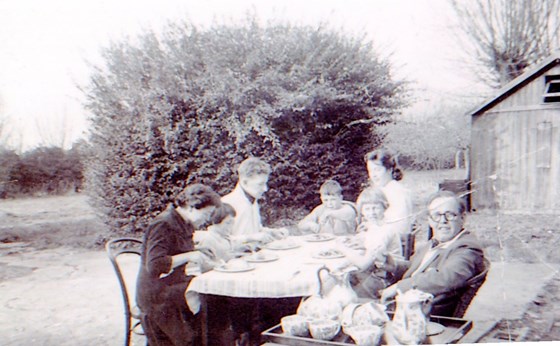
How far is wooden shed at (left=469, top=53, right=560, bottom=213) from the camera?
2.16 metres

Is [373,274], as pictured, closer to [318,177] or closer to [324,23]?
[318,177]

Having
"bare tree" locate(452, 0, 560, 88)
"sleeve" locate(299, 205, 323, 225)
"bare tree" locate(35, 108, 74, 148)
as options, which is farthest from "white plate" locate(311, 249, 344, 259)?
"bare tree" locate(35, 108, 74, 148)

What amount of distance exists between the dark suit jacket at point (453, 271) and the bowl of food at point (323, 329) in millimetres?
376

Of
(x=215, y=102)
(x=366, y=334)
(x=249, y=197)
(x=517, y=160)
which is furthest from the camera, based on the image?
(x=249, y=197)

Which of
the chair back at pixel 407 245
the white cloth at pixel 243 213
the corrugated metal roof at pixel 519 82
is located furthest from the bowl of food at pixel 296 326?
the corrugated metal roof at pixel 519 82

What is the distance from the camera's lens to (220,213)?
2.29m

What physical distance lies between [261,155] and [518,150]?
1.21 meters

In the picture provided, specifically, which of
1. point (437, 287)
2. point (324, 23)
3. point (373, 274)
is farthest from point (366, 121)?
point (437, 287)

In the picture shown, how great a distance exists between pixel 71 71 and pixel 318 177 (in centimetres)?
135

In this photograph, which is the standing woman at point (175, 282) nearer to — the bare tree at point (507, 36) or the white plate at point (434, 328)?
the white plate at point (434, 328)

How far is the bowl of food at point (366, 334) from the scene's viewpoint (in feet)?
4.92

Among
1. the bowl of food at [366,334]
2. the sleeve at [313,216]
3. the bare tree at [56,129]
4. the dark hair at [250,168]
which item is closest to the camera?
the bowl of food at [366,334]

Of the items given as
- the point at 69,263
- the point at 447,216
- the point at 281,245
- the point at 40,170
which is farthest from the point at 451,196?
the point at 69,263

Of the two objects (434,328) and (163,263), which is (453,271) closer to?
(434,328)
